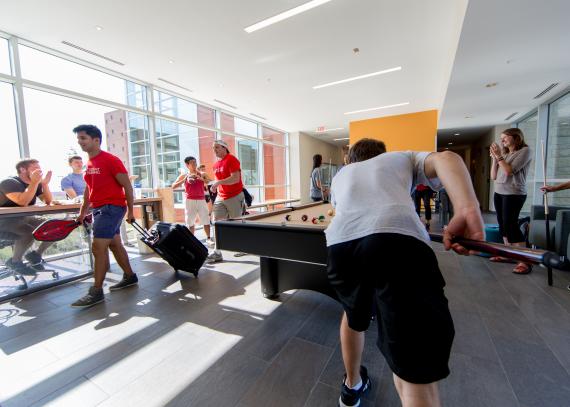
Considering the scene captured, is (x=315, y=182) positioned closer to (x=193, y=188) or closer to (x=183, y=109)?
(x=193, y=188)

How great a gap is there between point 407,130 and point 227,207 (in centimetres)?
665

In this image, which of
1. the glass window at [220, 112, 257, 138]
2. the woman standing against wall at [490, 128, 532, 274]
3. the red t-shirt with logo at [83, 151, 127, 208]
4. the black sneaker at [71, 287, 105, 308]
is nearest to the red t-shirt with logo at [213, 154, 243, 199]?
the red t-shirt with logo at [83, 151, 127, 208]

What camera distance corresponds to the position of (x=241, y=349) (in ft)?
5.38

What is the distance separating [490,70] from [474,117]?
3.15 meters

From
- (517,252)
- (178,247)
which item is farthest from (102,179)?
(517,252)

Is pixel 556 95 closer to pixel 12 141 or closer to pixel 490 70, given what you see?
pixel 490 70

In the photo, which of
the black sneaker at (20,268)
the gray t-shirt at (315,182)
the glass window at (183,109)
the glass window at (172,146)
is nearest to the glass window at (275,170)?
the glass window at (183,109)

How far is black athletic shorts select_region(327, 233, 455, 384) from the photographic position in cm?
A: 76

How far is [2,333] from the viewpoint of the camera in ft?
6.20

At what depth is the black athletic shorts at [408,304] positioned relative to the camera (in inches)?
29.8

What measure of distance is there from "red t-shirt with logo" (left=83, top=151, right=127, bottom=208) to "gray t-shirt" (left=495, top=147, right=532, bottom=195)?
407 cm

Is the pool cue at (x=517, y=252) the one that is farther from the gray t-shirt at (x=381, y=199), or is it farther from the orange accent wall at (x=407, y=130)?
the orange accent wall at (x=407, y=130)

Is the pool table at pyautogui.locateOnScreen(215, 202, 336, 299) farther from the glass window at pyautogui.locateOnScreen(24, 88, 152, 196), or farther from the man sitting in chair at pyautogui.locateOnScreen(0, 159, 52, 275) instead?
the glass window at pyautogui.locateOnScreen(24, 88, 152, 196)

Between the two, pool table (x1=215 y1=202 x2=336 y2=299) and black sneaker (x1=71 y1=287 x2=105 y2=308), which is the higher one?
pool table (x1=215 y1=202 x2=336 y2=299)
